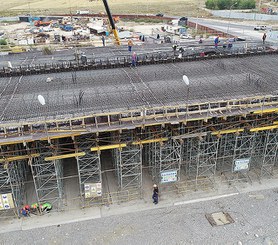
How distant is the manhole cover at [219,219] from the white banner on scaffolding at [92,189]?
6.78 meters

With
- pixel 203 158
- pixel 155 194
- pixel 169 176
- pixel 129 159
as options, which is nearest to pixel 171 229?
pixel 155 194

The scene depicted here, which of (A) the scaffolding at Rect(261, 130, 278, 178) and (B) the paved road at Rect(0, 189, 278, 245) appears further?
(A) the scaffolding at Rect(261, 130, 278, 178)

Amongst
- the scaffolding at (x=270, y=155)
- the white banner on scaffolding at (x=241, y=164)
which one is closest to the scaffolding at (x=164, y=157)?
the white banner on scaffolding at (x=241, y=164)

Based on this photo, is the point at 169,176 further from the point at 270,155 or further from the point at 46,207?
the point at 46,207

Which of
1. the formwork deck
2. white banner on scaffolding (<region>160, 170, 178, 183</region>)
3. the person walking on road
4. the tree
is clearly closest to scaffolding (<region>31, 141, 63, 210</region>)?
the formwork deck

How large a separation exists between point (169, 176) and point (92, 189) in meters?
4.99

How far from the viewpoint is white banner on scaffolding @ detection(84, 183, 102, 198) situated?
60.8ft

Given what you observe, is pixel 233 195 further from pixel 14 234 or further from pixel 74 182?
pixel 14 234

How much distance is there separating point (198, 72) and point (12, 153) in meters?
16.3

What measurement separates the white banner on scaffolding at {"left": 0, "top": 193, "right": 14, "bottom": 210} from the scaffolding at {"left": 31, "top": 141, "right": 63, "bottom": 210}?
1.49 meters

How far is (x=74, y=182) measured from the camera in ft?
69.9

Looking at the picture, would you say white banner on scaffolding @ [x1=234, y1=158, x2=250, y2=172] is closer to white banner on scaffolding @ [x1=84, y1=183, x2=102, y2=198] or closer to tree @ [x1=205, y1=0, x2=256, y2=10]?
white banner on scaffolding @ [x1=84, y1=183, x2=102, y2=198]

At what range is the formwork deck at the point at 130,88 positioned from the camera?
19.1m

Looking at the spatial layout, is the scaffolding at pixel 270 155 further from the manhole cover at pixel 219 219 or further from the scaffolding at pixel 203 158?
the manhole cover at pixel 219 219
